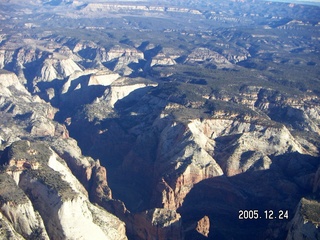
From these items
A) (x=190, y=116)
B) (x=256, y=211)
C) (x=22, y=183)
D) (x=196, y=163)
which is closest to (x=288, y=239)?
(x=256, y=211)

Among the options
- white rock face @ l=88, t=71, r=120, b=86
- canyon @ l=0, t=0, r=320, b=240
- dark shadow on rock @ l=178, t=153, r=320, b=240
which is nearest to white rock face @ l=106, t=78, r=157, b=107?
canyon @ l=0, t=0, r=320, b=240

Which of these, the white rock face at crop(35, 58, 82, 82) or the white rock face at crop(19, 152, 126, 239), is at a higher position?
the white rock face at crop(19, 152, 126, 239)

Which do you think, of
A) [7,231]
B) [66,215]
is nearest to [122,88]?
[66,215]

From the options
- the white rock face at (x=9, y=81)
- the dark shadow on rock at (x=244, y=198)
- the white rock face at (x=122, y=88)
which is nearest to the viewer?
the dark shadow on rock at (x=244, y=198)

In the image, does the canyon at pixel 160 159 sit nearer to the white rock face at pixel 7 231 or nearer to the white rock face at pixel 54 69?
the white rock face at pixel 7 231

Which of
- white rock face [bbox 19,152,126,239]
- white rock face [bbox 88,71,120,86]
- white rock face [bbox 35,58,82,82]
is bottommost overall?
white rock face [bbox 35,58,82,82]

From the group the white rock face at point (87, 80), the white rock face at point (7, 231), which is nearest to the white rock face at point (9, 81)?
the white rock face at point (87, 80)

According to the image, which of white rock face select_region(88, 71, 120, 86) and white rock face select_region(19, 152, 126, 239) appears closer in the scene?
white rock face select_region(19, 152, 126, 239)

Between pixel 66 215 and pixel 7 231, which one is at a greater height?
pixel 7 231

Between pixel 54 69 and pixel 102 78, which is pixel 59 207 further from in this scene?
pixel 54 69

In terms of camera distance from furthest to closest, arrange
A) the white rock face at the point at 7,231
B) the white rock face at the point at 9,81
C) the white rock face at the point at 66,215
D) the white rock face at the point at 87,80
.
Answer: the white rock face at the point at 87,80 → the white rock face at the point at 9,81 → the white rock face at the point at 66,215 → the white rock face at the point at 7,231

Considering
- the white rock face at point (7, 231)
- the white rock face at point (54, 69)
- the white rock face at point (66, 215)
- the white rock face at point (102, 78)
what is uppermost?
the white rock face at point (7, 231)

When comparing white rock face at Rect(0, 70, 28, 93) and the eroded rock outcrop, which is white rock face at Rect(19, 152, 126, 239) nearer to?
the eroded rock outcrop
